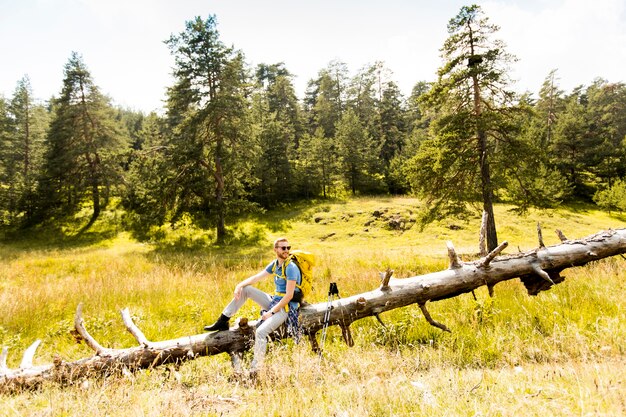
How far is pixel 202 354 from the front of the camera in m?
4.80

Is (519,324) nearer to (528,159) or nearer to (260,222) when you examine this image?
(528,159)

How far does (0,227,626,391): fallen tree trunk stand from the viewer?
14.1 feet

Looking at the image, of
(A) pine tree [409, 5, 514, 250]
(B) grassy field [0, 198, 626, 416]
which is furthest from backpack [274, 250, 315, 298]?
(A) pine tree [409, 5, 514, 250]

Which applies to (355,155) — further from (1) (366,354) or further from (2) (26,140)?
(2) (26,140)

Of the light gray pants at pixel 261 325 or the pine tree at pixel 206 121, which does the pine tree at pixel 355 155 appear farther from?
the light gray pants at pixel 261 325

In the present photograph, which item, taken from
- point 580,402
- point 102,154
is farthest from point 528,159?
point 102,154

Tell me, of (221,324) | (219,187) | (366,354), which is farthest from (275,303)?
(219,187)

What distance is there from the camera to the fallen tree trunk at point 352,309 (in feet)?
14.1

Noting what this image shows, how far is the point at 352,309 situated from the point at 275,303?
1.25m

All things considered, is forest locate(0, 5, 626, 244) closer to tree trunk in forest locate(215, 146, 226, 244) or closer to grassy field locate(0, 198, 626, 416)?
tree trunk in forest locate(215, 146, 226, 244)

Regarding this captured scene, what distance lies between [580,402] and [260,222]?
29278 mm

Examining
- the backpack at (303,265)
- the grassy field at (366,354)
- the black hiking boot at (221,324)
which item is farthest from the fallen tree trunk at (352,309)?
the backpack at (303,265)

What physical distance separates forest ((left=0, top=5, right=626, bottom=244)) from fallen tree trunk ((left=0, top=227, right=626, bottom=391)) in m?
10.5

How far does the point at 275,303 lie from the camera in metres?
5.12
